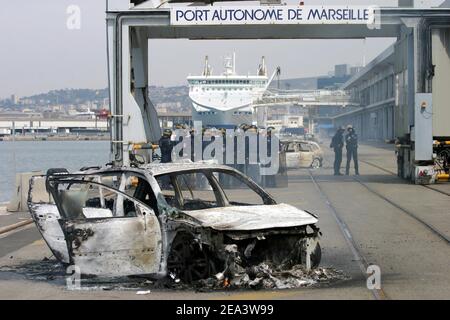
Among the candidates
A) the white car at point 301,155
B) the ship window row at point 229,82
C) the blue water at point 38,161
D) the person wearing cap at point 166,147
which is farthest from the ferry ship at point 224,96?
the person wearing cap at point 166,147

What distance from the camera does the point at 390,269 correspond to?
1048cm

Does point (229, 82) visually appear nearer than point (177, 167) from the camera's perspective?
No

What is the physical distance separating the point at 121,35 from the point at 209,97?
39585mm

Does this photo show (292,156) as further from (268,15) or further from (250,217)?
(250,217)

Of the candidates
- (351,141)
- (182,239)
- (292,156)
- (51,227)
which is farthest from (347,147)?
(182,239)

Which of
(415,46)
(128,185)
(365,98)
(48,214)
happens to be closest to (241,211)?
(128,185)

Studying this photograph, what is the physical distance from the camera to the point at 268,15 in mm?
23953

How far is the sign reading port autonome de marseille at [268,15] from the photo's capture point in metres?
23.8

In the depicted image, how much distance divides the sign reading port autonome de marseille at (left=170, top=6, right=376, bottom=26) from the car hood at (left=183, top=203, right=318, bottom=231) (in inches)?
569

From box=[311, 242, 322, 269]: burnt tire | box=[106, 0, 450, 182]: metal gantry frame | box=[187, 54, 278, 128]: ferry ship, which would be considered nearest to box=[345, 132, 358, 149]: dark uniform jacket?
box=[106, 0, 450, 182]: metal gantry frame

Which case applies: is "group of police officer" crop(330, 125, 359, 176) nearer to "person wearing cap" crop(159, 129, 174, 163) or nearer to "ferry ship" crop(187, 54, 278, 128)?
"person wearing cap" crop(159, 129, 174, 163)

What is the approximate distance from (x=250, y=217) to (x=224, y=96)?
180 ft

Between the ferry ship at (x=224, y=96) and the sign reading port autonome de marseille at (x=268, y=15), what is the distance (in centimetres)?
3699
